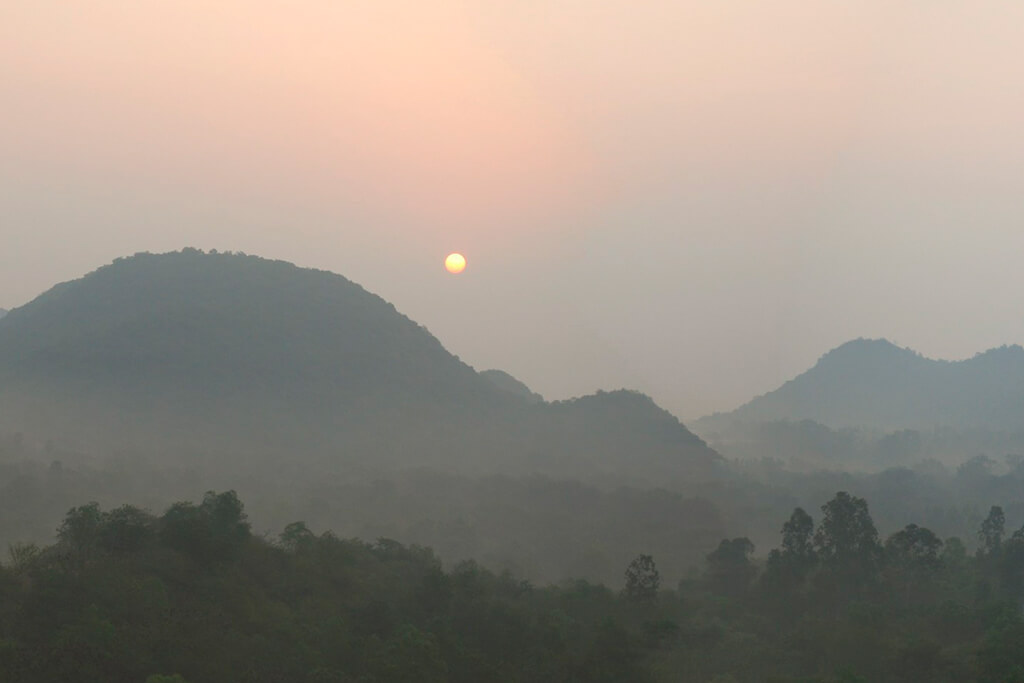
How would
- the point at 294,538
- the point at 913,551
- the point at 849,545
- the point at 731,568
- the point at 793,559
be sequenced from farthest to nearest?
the point at 731,568 → the point at 913,551 → the point at 849,545 → the point at 793,559 → the point at 294,538

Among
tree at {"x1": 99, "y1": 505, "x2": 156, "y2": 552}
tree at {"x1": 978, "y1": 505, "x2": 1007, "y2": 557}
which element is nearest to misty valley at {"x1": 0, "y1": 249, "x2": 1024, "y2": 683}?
tree at {"x1": 99, "y1": 505, "x2": 156, "y2": 552}

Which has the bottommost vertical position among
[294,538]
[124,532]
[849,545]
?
[849,545]

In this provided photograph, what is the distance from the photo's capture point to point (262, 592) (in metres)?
69.8

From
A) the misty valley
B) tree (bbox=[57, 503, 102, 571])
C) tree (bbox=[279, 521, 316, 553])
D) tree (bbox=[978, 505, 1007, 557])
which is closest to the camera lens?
the misty valley

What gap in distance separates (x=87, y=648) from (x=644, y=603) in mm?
51546

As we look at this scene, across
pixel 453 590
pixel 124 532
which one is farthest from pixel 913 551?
pixel 124 532

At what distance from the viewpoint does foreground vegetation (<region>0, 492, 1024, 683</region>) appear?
54844mm

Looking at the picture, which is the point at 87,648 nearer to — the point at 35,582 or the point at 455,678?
the point at 35,582

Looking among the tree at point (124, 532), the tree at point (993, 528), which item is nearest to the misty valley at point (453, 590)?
the tree at point (124, 532)

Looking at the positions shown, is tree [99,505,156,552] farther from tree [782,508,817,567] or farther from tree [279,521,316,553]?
tree [782,508,817,567]

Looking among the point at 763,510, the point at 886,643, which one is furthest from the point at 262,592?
the point at 763,510

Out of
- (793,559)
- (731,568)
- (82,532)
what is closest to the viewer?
(82,532)

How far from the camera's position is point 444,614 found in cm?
7400

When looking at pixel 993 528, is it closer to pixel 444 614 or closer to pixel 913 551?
pixel 913 551
